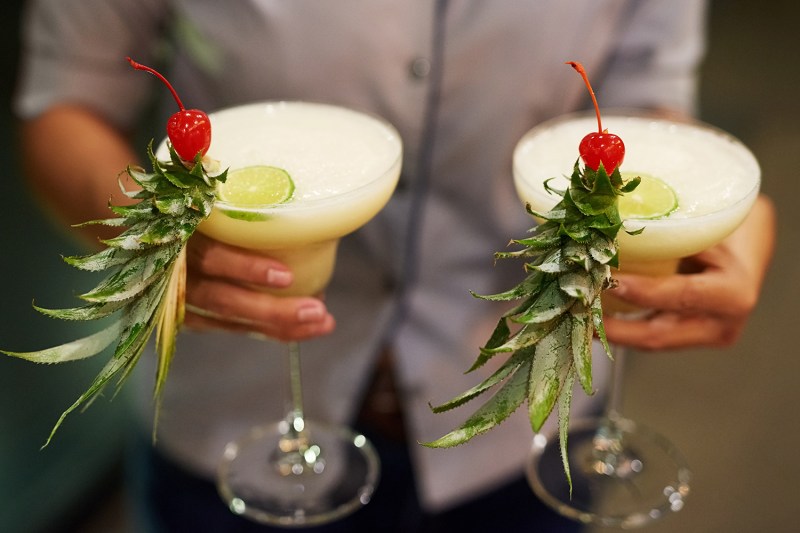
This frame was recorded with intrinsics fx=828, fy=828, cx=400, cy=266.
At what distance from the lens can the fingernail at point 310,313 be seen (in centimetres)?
132

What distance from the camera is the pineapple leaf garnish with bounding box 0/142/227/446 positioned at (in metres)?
1.04

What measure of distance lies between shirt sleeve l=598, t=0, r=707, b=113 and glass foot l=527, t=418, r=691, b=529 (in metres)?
0.74

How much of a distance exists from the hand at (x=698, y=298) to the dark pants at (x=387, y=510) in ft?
2.48

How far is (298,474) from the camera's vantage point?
63.7 inches

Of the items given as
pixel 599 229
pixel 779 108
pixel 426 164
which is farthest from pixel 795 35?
pixel 599 229

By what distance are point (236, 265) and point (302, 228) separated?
12 cm

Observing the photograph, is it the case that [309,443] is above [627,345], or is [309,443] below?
below

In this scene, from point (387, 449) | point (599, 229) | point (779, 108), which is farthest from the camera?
point (779, 108)

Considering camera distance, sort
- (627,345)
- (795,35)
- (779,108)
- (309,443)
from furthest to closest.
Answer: (795,35)
(779,108)
(309,443)
(627,345)

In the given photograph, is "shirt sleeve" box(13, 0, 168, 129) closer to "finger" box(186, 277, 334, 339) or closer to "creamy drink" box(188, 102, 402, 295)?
"creamy drink" box(188, 102, 402, 295)

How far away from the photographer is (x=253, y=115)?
150cm

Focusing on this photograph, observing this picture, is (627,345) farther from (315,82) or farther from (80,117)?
(80,117)

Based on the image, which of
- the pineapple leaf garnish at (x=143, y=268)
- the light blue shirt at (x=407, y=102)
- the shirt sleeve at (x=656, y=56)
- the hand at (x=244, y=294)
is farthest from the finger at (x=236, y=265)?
the shirt sleeve at (x=656, y=56)

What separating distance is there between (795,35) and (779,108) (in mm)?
1132
